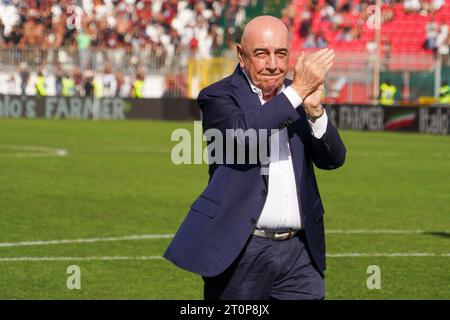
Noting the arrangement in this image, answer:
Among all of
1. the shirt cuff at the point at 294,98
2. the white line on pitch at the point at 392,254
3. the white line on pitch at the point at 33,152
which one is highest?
the shirt cuff at the point at 294,98

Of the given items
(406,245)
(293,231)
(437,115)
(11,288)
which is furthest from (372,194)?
(437,115)

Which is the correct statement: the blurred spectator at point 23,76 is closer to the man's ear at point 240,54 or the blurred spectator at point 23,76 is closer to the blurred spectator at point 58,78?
the blurred spectator at point 58,78

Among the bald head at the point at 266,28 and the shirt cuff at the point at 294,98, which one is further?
the bald head at the point at 266,28

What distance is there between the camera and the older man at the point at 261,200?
571cm

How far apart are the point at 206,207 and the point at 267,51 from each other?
824mm

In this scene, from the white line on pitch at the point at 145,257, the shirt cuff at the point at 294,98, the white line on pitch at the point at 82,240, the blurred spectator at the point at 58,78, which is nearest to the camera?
the shirt cuff at the point at 294,98

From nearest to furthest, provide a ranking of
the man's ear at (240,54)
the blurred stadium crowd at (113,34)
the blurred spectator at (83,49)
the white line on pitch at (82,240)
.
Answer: the man's ear at (240,54) → the white line on pitch at (82,240) → the blurred stadium crowd at (113,34) → the blurred spectator at (83,49)

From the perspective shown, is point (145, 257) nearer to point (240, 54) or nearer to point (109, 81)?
point (240, 54)

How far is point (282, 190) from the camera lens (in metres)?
5.81

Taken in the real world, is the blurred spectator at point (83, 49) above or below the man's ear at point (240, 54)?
above

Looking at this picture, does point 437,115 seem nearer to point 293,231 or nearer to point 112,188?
point 112,188

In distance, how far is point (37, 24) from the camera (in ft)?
167

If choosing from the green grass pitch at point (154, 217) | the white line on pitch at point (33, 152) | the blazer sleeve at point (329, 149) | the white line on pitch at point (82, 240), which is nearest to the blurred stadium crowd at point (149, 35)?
the green grass pitch at point (154, 217)

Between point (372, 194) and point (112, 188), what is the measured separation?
428cm
